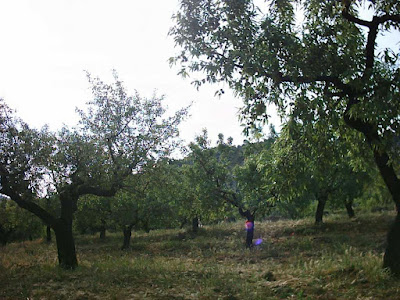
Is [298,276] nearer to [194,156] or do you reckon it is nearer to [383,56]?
[383,56]

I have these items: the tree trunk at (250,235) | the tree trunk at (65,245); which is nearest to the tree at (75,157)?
the tree trunk at (65,245)

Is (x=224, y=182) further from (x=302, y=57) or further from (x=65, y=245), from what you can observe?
(x=302, y=57)

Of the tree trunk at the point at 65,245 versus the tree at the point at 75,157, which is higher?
the tree at the point at 75,157

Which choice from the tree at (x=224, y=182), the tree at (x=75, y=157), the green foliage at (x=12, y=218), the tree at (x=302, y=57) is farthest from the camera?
the green foliage at (x=12, y=218)

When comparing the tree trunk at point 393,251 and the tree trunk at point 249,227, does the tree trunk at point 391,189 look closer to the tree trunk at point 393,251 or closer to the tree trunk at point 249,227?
the tree trunk at point 393,251

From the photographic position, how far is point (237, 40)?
7.79 m

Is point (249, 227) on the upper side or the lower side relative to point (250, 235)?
upper

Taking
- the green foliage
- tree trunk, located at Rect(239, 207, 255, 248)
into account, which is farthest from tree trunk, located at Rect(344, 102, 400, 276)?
the green foliage

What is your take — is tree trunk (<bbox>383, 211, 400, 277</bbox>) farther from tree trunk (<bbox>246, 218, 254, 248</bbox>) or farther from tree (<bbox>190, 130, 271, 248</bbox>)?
tree trunk (<bbox>246, 218, 254, 248</bbox>)

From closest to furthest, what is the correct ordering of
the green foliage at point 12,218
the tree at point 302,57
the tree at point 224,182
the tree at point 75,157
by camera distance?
the tree at point 302,57 < the tree at point 75,157 < the tree at point 224,182 < the green foliage at point 12,218

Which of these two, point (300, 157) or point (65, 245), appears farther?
point (65, 245)

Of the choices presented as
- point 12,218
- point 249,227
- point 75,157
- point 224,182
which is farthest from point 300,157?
point 12,218

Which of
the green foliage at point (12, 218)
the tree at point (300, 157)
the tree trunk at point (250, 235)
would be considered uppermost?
the tree at point (300, 157)

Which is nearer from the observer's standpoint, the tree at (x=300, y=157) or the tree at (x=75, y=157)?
the tree at (x=300, y=157)
